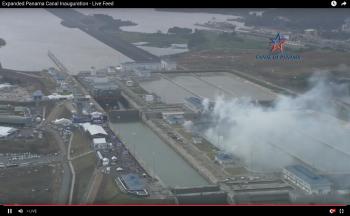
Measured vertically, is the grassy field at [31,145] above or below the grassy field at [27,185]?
below

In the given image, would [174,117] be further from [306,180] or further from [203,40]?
[203,40]

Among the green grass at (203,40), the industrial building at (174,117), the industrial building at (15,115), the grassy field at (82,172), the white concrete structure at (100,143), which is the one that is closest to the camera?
the grassy field at (82,172)

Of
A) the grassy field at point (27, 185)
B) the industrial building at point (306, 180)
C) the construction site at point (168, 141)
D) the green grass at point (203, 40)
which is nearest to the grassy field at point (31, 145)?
the construction site at point (168, 141)

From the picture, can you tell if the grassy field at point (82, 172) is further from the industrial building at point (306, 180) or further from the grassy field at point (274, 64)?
the grassy field at point (274, 64)

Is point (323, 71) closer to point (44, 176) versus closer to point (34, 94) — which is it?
point (34, 94)
